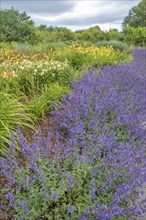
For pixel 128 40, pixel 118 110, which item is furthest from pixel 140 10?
pixel 118 110

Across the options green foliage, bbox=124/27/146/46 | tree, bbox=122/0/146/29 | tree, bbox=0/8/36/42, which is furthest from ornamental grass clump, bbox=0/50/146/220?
tree, bbox=122/0/146/29

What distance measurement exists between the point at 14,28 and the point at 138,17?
130ft

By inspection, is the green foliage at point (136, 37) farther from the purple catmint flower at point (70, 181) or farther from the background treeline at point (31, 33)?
the purple catmint flower at point (70, 181)

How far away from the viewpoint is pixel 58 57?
909 cm

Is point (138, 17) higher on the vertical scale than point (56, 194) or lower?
higher

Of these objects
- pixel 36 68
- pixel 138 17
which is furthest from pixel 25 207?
pixel 138 17

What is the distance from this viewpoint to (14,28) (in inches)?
684

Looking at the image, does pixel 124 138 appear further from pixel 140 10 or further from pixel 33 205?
pixel 140 10

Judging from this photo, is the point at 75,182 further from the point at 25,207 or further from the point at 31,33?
the point at 31,33

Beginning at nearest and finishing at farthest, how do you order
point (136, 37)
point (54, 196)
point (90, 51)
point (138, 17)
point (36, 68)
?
point (54, 196), point (36, 68), point (90, 51), point (136, 37), point (138, 17)

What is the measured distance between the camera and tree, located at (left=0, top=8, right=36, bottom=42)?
55.3 ft

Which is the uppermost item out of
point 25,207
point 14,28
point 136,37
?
point 14,28

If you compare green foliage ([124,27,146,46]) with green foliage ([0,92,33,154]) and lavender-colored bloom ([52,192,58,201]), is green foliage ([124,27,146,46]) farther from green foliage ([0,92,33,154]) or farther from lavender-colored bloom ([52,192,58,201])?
lavender-colored bloom ([52,192,58,201])

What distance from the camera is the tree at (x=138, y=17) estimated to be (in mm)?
50938
